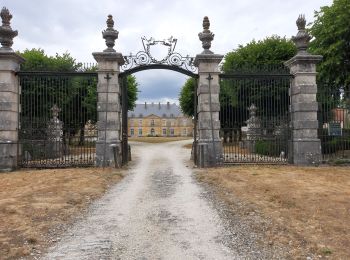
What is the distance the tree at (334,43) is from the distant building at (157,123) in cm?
8197

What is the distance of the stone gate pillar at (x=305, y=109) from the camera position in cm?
1412

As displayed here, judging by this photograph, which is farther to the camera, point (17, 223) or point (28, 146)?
point (28, 146)

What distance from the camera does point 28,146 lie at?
627 inches

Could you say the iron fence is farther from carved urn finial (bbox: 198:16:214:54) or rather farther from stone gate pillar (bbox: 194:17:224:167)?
carved urn finial (bbox: 198:16:214:54)

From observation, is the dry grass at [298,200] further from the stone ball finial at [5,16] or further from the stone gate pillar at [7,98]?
the stone ball finial at [5,16]

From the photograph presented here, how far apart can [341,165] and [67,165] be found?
10.6m

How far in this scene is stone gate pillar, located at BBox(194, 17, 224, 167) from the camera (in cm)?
1394

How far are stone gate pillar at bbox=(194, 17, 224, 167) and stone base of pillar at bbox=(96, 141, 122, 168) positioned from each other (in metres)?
3.12

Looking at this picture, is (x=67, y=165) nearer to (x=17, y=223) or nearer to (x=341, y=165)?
(x=17, y=223)

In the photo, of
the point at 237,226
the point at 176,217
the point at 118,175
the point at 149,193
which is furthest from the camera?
the point at 118,175

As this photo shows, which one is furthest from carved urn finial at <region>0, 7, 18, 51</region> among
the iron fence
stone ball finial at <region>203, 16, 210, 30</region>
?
the iron fence

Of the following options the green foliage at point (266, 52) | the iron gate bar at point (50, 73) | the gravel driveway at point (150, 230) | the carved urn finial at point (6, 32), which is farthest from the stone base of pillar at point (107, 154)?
the green foliage at point (266, 52)

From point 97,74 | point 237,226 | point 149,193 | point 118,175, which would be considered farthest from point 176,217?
point 97,74

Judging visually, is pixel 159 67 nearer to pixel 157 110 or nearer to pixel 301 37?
pixel 301 37
